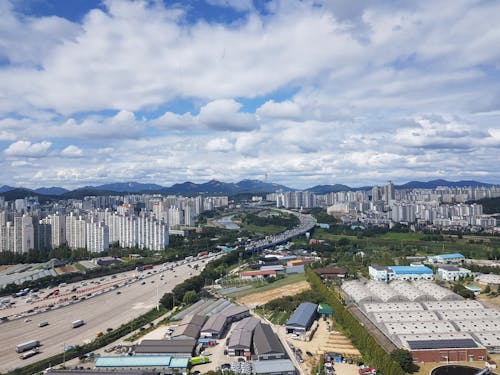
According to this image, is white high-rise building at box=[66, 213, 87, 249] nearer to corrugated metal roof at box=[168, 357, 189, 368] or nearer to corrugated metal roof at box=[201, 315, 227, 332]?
corrugated metal roof at box=[201, 315, 227, 332]

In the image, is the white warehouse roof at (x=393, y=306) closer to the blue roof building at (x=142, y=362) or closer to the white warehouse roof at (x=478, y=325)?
the white warehouse roof at (x=478, y=325)

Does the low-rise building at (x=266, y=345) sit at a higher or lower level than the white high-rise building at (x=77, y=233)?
lower

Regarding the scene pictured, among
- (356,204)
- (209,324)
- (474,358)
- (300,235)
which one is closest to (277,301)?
(209,324)

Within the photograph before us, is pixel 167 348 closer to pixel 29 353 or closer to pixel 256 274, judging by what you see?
pixel 29 353

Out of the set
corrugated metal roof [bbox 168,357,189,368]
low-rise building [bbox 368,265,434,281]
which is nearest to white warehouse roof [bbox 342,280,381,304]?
low-rise building [bbox 368,265,434,281]

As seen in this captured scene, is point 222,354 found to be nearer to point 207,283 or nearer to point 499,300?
point 207,283

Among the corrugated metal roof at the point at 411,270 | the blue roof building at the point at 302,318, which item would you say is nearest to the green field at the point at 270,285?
the blue roof building at the point at 302,318

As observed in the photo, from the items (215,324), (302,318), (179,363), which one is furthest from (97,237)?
(179,363)
